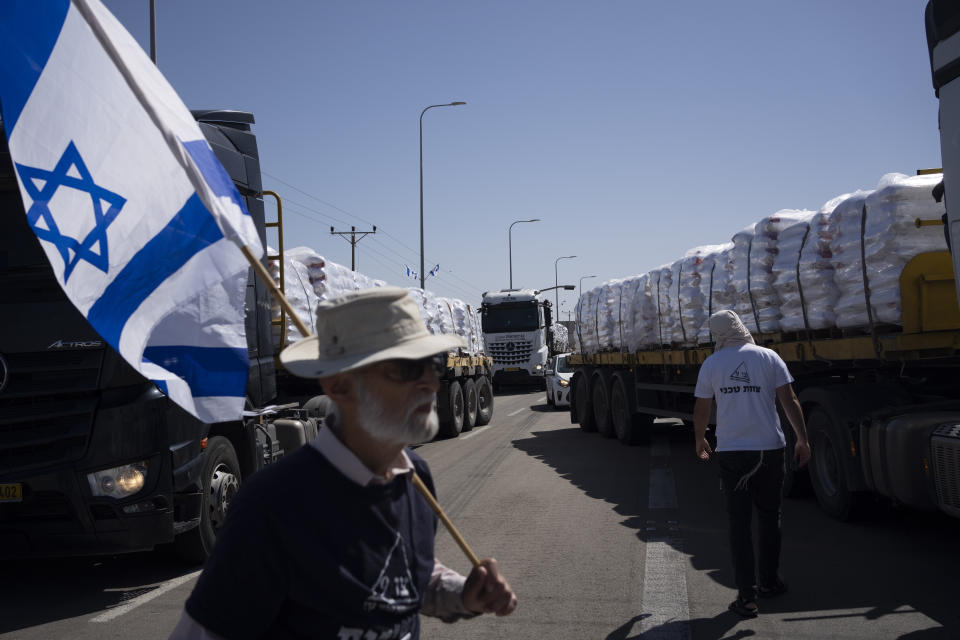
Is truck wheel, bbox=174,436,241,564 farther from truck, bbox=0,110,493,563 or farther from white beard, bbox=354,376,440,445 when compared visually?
white beard, bbox=354,376,440,445

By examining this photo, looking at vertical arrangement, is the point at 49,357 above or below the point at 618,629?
above

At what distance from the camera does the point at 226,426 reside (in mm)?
7418

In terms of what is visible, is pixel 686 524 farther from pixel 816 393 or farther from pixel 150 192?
pixel 150 192

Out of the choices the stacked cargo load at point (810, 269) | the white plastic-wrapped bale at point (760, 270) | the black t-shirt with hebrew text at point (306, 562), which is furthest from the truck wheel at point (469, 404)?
the black t-shirt with hebrew text at point (306, 562)

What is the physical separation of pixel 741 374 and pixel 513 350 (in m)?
28.7

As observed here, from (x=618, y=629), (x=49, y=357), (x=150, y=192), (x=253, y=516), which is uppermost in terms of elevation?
(x=150, y=192)

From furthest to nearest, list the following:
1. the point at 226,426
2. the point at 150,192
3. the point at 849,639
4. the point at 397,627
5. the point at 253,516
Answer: the point at 226,426 → the point at 849,639 → the point at 150,192 → the point at 397,627 → the point at 253,516

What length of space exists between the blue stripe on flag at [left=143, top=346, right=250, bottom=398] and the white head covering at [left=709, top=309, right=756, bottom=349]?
12.1 ft

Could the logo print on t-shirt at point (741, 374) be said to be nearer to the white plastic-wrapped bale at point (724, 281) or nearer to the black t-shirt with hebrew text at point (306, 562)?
the black t-shirt with hebrew text at point (306, 562)

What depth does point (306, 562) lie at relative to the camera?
6.38 feet

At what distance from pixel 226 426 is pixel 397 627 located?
563cm

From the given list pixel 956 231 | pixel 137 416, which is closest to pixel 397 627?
pixel 137 416

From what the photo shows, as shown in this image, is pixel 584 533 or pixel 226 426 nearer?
pixel 226 426

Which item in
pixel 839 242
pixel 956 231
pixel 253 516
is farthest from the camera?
pixel 839 242
